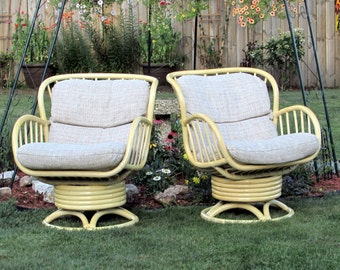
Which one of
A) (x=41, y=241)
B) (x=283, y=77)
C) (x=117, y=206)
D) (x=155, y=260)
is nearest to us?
(x=155, y=260)

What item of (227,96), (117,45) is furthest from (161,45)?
(227,96)

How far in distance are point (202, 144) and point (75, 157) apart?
80 cm

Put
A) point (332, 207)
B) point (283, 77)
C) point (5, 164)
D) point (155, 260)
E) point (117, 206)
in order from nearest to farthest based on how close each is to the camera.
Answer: point (155, 260) < point (117, 206) < point (332, 207) < point (5, 164) < point (283, 77)

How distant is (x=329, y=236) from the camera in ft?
11.7

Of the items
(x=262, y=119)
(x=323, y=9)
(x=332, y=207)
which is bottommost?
(x=332, y=207)

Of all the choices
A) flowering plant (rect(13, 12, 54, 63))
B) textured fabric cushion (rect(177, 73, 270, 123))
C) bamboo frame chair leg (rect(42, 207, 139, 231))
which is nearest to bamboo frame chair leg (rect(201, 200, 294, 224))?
bamboo frame chair leg (rect(42, 207, 139, 231))

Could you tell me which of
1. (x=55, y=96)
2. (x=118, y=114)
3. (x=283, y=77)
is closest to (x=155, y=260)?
(x=118, y=114)

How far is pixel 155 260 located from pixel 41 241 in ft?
2.29

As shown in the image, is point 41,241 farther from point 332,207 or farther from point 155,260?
point 332,207

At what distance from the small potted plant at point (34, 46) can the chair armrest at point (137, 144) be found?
525 centimetres

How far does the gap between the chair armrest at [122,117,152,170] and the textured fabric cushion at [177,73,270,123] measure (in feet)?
1.45

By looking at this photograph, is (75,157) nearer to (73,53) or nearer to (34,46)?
(73,53)

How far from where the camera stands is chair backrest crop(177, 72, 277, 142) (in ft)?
14.1

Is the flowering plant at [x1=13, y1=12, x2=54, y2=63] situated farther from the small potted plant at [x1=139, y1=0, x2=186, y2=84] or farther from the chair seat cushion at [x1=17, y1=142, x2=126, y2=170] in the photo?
the chair seat cushion at [x1=17, y1=142, x2=126, y2=170]
